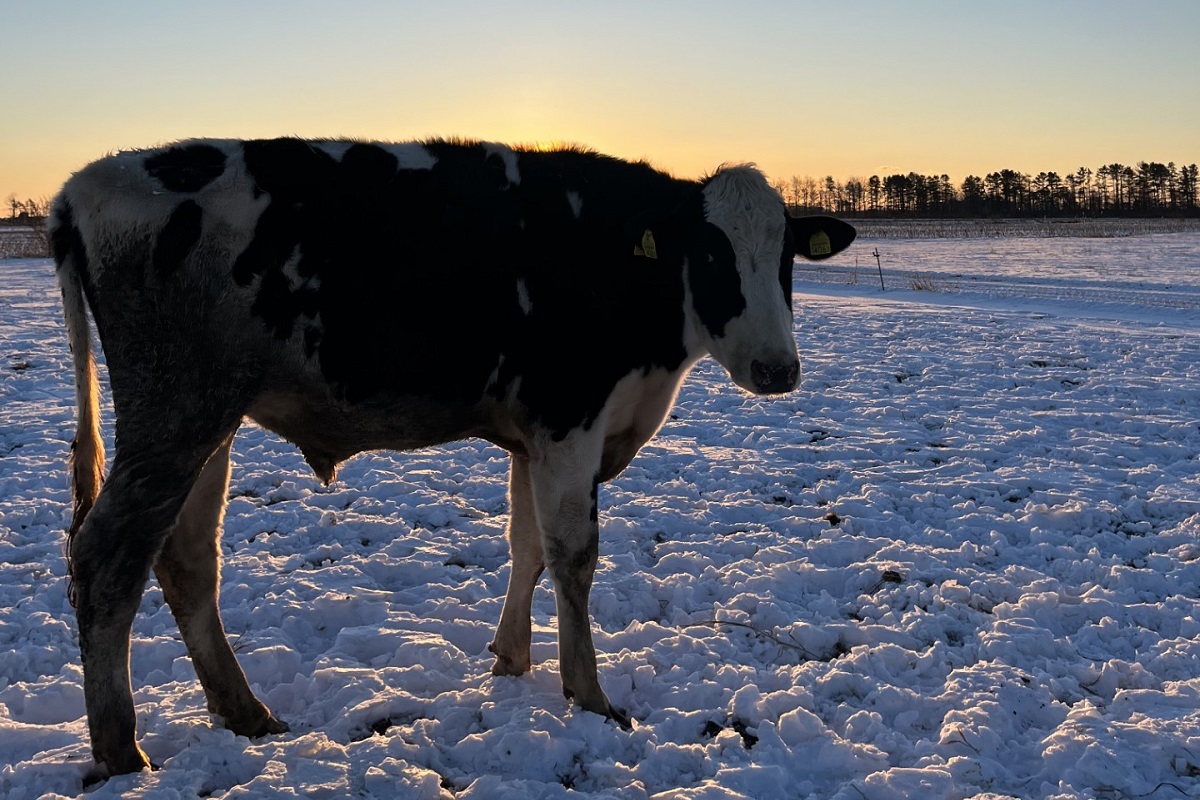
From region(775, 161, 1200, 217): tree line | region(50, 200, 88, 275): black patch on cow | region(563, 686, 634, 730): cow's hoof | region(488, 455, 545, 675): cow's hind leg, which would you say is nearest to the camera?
region(50, 200, 88, 275): black patch on cow

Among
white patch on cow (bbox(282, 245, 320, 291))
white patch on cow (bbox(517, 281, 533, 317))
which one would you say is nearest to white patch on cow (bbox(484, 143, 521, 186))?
white patch on cow (bbox(517, 281, 533, 317))

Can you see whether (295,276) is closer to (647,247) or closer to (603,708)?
(647,247)

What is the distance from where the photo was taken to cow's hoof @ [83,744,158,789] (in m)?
3.29

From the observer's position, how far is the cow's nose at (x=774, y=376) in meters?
3.80

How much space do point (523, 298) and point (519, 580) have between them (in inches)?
60.6

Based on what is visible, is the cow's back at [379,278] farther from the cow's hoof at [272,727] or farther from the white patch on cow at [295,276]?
the cow's hoof at [272,727]

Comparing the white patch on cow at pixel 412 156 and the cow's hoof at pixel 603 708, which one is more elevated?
the white patch on cow at pixel 412 156

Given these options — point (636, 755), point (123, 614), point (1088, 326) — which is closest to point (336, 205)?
point (123, 614)

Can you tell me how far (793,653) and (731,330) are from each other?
1.83 m

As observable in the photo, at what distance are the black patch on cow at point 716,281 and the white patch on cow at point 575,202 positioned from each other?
1.90 ft

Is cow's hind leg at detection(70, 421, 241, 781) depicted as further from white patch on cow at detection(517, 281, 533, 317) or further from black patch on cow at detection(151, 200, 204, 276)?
white patch on cow at detection(517, 281, 533, 317)

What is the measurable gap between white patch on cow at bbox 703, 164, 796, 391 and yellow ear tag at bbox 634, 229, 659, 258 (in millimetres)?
321

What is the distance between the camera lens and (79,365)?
3445 millimetres

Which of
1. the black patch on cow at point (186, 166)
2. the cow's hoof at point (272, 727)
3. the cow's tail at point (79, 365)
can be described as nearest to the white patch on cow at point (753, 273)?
the black patch on cow at point (186, 166)
